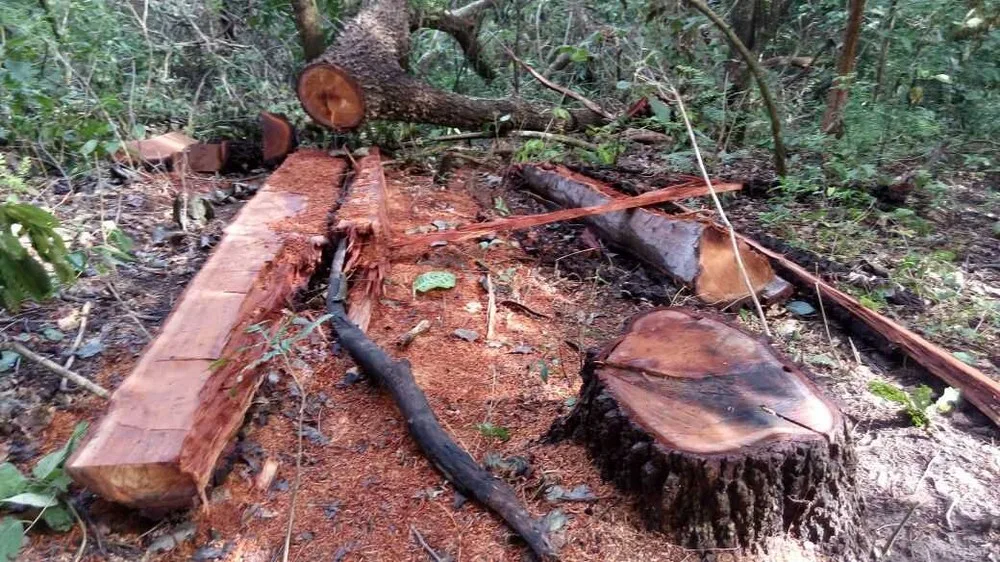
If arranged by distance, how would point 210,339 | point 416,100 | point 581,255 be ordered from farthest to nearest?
1. point 416,100
2. point 581,255
3. point 210,339

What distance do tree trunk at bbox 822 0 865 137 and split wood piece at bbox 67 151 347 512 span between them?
4.14 metres

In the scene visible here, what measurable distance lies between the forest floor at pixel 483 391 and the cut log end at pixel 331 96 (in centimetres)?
120

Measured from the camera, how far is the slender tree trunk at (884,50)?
5.23 metres

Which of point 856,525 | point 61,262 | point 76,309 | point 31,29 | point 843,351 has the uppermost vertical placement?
point 31,29

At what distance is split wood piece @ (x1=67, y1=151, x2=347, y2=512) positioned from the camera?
160cm

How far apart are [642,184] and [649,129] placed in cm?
182

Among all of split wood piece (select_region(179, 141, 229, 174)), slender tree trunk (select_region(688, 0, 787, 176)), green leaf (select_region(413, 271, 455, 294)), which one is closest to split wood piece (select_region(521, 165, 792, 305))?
green leaf (select_region(413, 271, 455, 294))

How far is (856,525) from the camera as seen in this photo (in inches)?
68.4

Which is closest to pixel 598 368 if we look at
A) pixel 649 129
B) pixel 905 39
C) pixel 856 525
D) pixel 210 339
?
pixel 856 525

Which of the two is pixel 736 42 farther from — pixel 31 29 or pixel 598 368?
pixel 31 29

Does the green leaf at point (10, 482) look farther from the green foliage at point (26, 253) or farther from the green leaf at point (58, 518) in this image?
the green foliage at point (26, 253)

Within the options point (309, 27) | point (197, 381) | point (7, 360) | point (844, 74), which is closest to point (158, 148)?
point (309, 27)

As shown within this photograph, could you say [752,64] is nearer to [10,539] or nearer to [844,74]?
[844,74]

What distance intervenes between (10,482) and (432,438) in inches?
45.2
